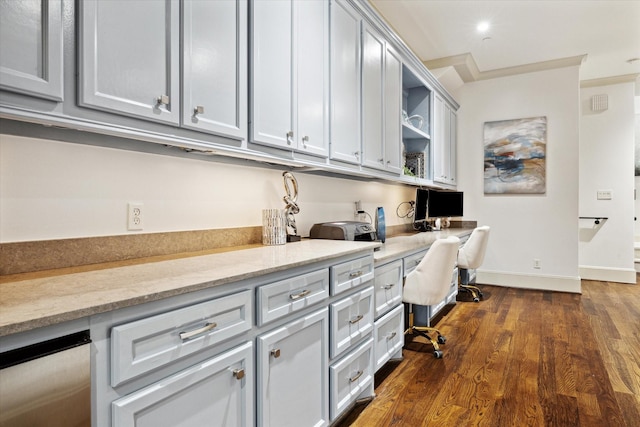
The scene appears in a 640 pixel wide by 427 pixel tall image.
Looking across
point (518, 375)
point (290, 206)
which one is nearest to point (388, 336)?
point (518, 375)

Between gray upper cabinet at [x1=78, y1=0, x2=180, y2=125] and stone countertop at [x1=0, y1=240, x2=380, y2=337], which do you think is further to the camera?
gray upper cabinet at [x1=78, y1=0, x2=180, y2=125]

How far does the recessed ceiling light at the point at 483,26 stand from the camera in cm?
380

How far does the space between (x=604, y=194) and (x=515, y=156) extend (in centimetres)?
166

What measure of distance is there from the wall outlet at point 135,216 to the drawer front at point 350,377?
105 cm

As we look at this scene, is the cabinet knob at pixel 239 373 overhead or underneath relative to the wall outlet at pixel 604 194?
underneath

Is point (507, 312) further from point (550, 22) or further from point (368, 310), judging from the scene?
point (550, 22)

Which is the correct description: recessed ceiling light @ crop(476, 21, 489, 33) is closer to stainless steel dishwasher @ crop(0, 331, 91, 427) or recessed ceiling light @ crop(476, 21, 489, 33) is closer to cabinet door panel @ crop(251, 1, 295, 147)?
cabinet door panel @ crop(251, 1, 295, 147)

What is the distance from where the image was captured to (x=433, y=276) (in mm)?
2559

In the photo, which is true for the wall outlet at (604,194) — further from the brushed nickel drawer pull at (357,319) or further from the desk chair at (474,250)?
the brushed nickel drawer pull at (357,319)

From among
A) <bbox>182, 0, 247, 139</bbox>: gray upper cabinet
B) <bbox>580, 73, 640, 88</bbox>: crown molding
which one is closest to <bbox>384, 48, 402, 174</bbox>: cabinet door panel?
<bbox>182, 0, 247, 139</bbox>: gray upper cabinet

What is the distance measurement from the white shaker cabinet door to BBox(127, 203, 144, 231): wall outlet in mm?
1170

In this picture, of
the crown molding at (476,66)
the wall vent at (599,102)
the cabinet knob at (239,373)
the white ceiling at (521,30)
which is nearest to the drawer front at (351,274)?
the cabinet knob at (239,373)

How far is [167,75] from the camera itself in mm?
1310

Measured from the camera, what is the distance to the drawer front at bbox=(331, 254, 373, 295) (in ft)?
5.59
